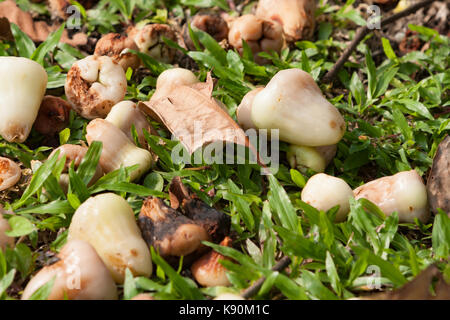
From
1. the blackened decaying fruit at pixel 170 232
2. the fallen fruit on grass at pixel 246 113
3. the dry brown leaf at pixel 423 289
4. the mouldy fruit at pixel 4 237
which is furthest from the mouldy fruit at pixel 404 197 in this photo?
the mouldy fruit at pixel 4 237

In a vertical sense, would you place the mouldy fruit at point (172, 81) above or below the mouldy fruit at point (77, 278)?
above

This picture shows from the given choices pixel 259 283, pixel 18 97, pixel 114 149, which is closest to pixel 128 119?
pixel 114 149

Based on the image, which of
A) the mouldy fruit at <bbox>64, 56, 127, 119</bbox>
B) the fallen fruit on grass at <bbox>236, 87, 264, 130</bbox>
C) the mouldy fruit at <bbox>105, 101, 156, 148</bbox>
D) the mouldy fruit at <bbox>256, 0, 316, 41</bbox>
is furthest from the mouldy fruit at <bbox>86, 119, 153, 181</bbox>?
the mouldy fruit at <bbox>256, 0, 316, 41</bbox>

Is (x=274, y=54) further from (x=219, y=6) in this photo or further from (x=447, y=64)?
(x=447, y=64)

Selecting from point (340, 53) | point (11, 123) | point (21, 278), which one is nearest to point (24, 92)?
point (11, 123)

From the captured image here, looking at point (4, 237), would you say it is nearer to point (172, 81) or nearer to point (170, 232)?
point (170, 232)

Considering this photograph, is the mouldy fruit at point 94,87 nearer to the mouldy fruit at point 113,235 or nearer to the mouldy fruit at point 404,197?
the mouldy fruit at point 113,235

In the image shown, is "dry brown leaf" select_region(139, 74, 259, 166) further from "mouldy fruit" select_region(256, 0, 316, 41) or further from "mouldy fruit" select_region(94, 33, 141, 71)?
"mouldy fruit" select_region(256, 0, 316, 41)
